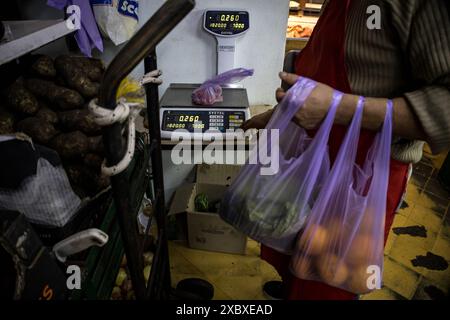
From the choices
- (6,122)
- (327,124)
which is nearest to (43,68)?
(6,122)

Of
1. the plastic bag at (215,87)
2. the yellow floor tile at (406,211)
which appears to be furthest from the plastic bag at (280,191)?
the yellow floor tile at (406,211)

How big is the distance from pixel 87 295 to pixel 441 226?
2273 mm

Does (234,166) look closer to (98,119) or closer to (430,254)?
(430,254)

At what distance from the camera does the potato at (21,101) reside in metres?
0.81

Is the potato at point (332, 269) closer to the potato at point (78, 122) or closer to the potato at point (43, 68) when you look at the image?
the potato at point (78, 122)

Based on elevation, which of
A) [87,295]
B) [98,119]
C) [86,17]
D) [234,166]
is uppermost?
[86,17]

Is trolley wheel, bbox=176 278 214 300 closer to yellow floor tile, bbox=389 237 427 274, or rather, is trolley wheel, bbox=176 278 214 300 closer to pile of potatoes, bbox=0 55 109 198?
pile of potatoes, bbox=0 55 109 198

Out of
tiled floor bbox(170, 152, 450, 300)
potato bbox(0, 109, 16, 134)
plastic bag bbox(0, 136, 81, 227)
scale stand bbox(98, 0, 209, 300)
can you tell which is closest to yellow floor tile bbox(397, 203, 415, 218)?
tiled floor bbox(170, 152, 450, 300)

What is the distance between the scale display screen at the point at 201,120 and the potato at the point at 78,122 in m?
0.48

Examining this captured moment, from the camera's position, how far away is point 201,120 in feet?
4.31

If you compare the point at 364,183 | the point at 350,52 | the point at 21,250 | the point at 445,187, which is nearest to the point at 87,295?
the point at 21,250

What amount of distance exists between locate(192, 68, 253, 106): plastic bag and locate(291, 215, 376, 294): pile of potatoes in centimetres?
79

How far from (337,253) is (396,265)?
4.16 feet

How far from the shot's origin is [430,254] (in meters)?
1.85
